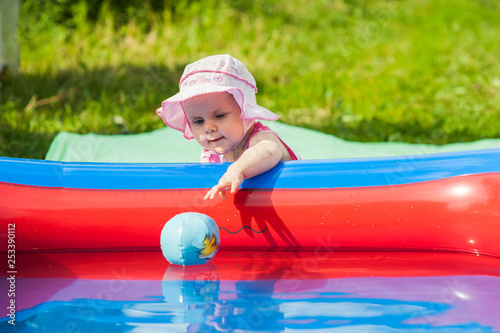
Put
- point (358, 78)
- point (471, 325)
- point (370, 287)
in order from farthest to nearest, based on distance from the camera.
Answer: point (358, 78) → point (370, 287) → point (471, 325)

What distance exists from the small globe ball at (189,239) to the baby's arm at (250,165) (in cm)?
11

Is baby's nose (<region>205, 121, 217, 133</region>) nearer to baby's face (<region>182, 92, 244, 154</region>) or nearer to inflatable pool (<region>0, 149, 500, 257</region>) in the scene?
baby's face (<region>182, 92, 244, 154</region>)

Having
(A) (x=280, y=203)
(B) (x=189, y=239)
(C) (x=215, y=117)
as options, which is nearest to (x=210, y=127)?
(C) (x=215, y=117)

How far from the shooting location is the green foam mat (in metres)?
3.62

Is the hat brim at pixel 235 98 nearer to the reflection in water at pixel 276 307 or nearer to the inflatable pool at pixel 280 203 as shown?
the inflatable pool at pixel 280 203

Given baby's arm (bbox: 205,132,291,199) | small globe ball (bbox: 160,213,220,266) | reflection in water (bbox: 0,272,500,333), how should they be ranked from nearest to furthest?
reflection in water (bbox: 0,272,500,333)
small globe ball (bbox: 160,213,220,266)
baby's arm (bbox: 205,132,291,199)

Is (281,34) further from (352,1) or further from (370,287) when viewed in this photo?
(370,287)

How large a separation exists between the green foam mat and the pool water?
1.16 m

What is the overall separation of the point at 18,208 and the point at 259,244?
91 cm

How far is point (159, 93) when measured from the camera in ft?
16.6

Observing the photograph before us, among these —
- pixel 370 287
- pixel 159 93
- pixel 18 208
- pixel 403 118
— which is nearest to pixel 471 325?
pixel 370 287

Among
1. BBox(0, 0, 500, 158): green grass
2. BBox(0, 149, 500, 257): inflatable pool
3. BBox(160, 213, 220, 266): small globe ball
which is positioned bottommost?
BBox(160, 213, 220, 266): small globe ball

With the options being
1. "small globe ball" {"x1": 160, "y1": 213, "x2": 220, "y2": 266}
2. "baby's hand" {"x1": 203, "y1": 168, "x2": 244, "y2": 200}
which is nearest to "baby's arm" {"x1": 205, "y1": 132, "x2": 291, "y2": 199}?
"baby's hand" {"x1": 203, "y1": 168, "x2": 244, "y2": 200}

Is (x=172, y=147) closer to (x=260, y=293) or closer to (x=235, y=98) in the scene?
(x=235, y=98)
